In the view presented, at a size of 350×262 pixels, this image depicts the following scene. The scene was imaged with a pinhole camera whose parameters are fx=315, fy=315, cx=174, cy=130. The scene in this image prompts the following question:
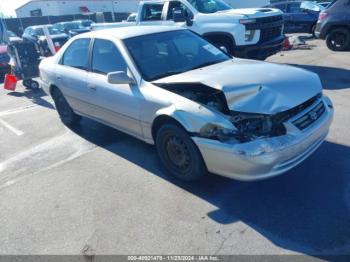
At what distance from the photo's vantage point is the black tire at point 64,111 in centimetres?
571

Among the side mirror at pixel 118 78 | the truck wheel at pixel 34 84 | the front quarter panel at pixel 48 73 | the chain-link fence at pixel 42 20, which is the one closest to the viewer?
the side mirror at pixel 118 78

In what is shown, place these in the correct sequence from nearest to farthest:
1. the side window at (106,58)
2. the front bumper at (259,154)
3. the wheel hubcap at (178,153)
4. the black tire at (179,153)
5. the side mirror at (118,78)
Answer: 1. the front bumper at (259,154)
2. the black tire at (179,153)
3. the wheel hubcap at (178,153)
4. the side mirror at (118,78)
5. the side window at (106,58)

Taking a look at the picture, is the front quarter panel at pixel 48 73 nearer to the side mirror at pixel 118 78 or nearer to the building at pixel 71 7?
the side mirror at pixel 118 78

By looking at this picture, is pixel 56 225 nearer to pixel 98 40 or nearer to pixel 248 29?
pixel 98 40

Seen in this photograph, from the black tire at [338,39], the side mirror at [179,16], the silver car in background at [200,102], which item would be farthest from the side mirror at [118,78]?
the black tire at [338,39]

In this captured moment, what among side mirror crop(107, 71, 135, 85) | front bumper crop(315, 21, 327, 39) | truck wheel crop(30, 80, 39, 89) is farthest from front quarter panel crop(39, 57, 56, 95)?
front bumper crop(315, 21, 327, 39)

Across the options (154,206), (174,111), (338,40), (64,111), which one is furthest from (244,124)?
(338,40)

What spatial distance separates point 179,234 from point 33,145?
348cm

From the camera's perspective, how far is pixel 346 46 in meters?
10.4

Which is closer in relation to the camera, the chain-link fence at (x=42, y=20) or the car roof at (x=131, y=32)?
the car roof at (x=131, y=32)

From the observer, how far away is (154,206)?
3365 mm

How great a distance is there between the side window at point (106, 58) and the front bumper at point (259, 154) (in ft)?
5.39

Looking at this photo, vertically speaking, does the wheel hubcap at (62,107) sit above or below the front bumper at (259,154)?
below

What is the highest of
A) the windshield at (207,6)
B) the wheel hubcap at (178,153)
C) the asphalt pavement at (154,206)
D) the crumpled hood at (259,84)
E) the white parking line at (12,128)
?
the windshield at (207,6)
